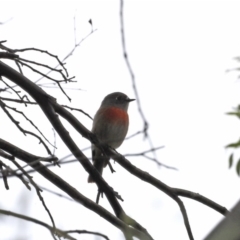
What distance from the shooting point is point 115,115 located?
7.71 m

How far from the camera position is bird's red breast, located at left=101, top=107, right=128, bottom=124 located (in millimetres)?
7633

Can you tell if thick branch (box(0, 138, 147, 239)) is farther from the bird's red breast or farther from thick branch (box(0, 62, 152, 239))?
the bird's red breast

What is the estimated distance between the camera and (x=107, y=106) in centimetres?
805

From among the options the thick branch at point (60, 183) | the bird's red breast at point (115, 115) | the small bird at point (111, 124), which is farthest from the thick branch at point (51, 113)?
the bird's red breast at point (115, 115)

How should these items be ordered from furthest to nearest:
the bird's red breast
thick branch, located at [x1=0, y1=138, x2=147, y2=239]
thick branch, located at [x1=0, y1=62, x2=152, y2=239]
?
the bird's red breast → thick branch, located at [x1=0, y1=62, x2=152, y2=239] → thick branch, located at [x1=0, y1=138, x2=147, y2=239]

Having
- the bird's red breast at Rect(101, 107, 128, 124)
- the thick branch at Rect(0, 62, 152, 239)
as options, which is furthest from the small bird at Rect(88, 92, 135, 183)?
the thick branch at Rect(0, 62, 152, 239)

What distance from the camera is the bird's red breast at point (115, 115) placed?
→ 763 centimetres

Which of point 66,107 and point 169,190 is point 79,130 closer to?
point 66,107

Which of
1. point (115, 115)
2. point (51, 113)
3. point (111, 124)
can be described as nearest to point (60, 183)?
point (51, 113)

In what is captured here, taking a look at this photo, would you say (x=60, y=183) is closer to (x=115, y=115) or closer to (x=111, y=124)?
(x=111, y=124)

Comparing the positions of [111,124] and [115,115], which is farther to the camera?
[115,115]

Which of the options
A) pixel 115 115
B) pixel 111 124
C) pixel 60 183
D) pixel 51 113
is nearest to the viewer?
pixel 60 183

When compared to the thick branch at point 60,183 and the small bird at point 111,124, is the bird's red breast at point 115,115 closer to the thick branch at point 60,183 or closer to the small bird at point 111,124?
the small bird at point 111,124

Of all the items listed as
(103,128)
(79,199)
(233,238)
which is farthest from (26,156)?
(103,128)
